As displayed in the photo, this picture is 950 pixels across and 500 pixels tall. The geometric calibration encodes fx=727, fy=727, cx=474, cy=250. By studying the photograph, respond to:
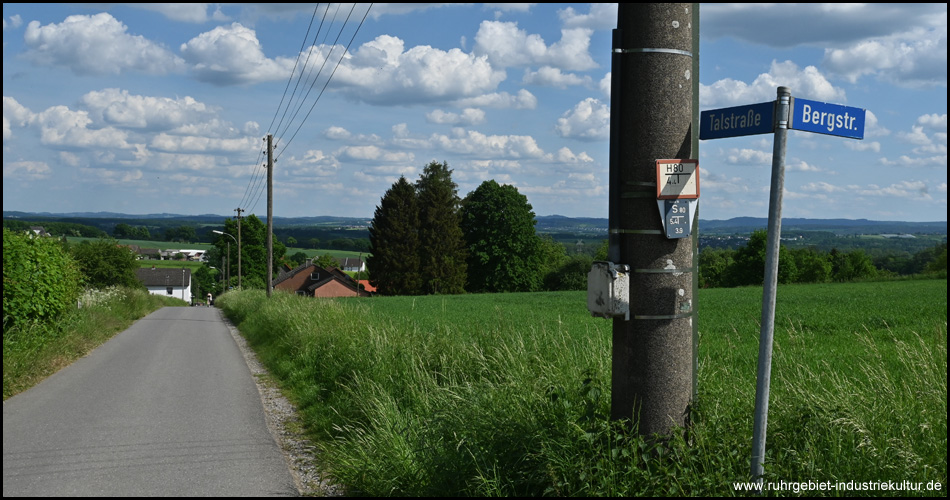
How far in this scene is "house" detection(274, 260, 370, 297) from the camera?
89688mm

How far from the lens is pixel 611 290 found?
4090mm

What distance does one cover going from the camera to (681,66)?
4.14m

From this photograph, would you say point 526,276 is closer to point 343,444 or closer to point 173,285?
point 343,444

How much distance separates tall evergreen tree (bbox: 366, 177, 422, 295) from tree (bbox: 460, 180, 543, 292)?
5455mm

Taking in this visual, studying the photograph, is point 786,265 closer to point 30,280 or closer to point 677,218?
point 30,280

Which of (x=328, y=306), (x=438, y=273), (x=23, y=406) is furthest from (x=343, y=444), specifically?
(x=438, y=273)

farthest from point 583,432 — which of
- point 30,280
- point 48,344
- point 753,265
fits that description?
point 753,265

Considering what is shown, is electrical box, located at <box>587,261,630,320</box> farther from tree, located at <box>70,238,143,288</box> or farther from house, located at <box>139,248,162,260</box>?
house, located at <box>139,248,162,260</box>

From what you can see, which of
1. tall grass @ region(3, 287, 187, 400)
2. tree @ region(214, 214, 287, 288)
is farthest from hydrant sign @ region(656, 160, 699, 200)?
tree @ region(214, 214, 287, 288)

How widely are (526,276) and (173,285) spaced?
84758 millimetres

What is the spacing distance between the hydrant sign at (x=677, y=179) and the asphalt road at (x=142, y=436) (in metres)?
3.78

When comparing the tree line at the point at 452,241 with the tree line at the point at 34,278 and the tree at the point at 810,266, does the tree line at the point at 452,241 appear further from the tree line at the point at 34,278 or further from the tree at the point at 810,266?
the tree line at the point at 34,278

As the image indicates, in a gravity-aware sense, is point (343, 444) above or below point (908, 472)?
below

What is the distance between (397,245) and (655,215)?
203 ft
